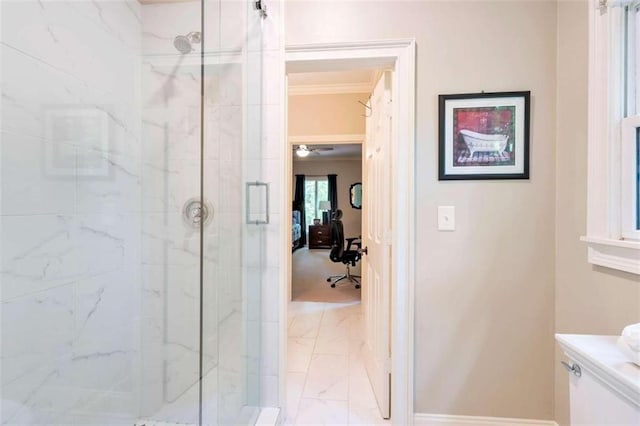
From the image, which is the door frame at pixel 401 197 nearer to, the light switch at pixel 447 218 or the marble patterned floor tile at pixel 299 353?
the light switch at pixel 447 218

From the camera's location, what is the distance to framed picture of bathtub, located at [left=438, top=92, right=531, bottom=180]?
1.56 metres

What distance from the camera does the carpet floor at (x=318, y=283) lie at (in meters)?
4.11

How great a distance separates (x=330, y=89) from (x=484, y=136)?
1.92 meters

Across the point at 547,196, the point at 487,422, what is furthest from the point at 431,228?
the point at 487,422

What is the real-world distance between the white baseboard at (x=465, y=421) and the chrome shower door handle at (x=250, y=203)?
1342 mm

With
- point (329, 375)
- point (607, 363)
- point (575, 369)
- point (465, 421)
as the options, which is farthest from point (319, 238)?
point (607, 363)

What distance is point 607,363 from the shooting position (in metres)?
0.80

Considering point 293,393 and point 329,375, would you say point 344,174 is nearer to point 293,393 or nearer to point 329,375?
point 329,375

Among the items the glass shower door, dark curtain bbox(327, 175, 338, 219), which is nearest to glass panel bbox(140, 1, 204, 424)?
the glass shower door

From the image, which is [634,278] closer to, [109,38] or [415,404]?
[415,404]

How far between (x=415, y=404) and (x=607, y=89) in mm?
1745

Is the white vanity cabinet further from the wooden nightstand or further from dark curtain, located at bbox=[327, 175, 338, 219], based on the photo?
the wooden nightstand

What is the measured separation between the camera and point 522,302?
159 centimetres

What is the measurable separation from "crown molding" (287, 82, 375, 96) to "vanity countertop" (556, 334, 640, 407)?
2.70 metres
